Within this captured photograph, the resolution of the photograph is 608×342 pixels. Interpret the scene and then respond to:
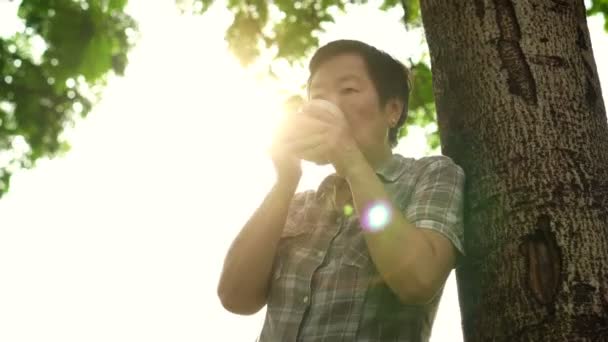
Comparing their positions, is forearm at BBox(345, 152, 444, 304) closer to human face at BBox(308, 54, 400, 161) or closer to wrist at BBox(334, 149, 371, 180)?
wrist at BBox(334, 149, 371, 180)

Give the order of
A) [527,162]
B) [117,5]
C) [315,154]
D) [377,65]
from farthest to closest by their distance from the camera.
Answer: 1. [117,5]
2. [377,65]
3. [315,154]
4. [527,162]

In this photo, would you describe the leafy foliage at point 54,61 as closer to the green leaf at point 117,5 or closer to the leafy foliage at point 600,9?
the green leaf at point 117,5

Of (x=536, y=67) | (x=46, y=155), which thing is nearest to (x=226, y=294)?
(x=536, y=67)

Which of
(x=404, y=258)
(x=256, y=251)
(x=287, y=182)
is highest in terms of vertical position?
(x=287, y=182)

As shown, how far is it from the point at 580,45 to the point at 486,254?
84cm

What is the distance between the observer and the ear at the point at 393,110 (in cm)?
244

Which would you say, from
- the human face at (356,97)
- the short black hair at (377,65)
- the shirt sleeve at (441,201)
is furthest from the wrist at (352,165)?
the short black hair at (377,65)

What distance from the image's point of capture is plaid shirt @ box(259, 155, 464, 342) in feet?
6.08

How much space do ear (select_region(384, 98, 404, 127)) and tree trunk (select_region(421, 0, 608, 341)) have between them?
0.72 feet

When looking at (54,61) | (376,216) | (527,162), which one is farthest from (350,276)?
(54,61)

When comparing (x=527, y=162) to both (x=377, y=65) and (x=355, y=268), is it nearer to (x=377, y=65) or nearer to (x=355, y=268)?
(x=355, y=268)

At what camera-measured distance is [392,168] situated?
7.58ft

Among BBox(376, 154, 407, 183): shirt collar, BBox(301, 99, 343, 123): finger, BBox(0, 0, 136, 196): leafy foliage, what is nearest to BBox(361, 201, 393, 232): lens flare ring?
BBox(301, 99, 343, 123): finger

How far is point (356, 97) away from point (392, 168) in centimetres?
30
